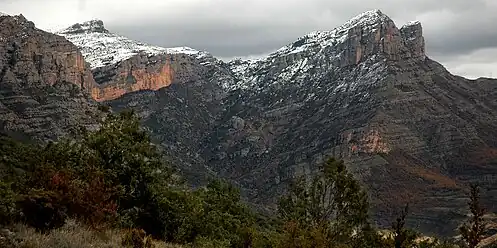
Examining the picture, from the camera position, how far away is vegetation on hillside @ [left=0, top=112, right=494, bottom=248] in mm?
14141

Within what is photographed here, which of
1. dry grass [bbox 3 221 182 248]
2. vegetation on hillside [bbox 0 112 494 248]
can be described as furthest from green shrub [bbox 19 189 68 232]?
dry grass [bbox 3 221 182 248]

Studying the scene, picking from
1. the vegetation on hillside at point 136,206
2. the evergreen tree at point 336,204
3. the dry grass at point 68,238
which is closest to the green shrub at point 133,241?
the vegetation on hillside at point 136,206

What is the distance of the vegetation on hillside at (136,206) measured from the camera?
14141 mm

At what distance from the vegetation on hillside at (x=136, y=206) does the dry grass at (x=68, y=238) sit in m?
0.03

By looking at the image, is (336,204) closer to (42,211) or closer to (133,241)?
(133,241)

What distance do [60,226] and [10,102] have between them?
566ft

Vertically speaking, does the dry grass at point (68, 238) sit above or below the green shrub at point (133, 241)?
above

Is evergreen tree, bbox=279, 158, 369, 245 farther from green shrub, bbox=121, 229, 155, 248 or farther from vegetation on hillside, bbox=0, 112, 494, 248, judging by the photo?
green shrub, bbox=121, 229, 155, 248

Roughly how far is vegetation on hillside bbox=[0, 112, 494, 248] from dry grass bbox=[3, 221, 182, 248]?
26 mm

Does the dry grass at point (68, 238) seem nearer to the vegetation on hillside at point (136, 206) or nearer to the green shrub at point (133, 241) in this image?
the vegetation on hillside at point (136, 206)

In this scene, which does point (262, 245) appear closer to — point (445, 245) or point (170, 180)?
point (170, 180)

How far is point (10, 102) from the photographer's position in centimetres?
17188

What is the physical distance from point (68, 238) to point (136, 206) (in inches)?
537

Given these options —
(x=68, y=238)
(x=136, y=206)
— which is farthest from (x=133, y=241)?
(x=136, y=206)
